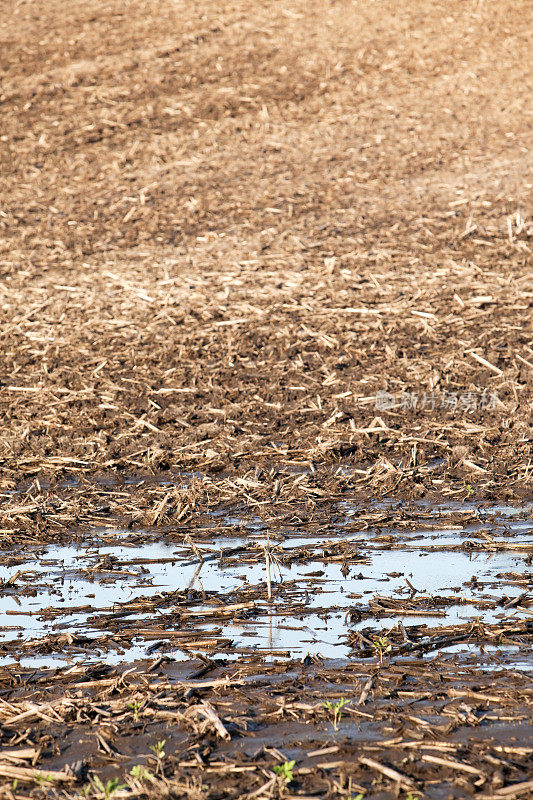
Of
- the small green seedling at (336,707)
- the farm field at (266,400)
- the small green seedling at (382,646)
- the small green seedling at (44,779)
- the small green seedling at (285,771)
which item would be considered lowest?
the farm field at (266,400)

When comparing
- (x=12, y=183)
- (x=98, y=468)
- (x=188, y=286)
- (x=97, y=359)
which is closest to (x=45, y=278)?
(x=188, y=286)

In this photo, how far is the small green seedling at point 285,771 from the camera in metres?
4.28

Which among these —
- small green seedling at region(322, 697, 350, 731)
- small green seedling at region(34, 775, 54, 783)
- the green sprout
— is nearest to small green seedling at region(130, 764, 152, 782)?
small green seedling at region(34, 775, 54, 783)

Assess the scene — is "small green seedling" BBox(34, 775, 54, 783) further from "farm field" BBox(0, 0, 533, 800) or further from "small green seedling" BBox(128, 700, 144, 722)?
"small green seedling" BBox(128, 700, 144, 722)

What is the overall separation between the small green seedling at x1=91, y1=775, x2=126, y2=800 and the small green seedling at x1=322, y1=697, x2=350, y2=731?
96cm

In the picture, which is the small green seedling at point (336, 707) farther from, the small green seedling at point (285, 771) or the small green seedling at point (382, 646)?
the small green seedling at point (382, 646)

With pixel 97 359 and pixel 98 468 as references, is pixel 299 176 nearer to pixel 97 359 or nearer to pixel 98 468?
pixel 97 359

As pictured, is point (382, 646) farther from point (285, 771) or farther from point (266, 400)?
point (266, 400)

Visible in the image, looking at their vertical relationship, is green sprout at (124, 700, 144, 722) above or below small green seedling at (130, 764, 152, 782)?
below

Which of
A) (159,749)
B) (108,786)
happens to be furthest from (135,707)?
(108,786)

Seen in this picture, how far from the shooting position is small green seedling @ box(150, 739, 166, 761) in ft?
14.9

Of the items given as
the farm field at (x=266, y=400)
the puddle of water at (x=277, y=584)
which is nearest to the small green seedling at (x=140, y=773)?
the farm field at (x=266, y=400)

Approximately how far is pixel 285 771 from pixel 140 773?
1.92ft

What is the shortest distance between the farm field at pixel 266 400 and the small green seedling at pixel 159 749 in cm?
3
